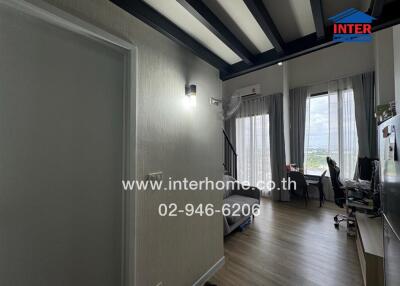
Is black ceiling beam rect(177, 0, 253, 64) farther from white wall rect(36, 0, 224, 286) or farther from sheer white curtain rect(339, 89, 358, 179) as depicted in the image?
sheer white curtain rect(339, 89, 358, 179)

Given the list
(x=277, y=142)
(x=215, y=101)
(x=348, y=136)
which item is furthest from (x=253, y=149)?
(x=215, y=101)

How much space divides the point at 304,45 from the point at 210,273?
2.46 m

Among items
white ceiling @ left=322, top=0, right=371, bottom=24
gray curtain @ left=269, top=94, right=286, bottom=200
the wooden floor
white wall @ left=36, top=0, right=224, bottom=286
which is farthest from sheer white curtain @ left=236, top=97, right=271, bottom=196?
→ white ceiling @ left=322, top=0, right=371, bottom=24

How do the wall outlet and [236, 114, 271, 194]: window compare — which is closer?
the wall outlet

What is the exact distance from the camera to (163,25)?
1347 millimetres

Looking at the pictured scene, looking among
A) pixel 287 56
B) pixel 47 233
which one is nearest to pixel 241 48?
pixel 287 56

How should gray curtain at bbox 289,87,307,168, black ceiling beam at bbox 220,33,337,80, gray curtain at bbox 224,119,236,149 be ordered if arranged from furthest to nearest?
gray curtain at bbox 224,119,236,149, gray curtain at bbox 289,87,307,168, black ceiling beam at bbox 220,33,337,80

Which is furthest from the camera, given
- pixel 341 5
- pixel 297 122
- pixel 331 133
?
pixel 297 122

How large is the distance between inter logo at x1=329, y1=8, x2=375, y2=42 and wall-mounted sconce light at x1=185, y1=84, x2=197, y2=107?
1196 mm

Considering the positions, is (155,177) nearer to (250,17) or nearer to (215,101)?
(215,101)

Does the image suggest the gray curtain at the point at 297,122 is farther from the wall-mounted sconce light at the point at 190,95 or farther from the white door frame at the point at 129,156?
the white door frame at the point at 129,156

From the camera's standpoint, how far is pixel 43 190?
A: 912 millimetres

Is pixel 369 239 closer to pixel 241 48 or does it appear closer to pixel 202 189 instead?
pixel 202 189

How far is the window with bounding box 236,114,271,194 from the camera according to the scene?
499 cm
